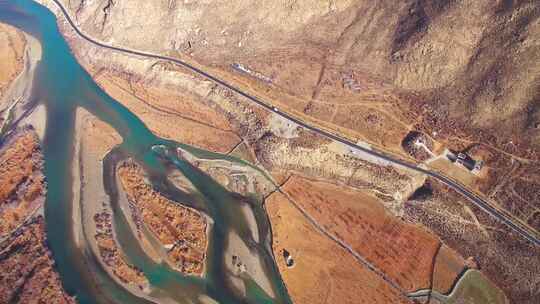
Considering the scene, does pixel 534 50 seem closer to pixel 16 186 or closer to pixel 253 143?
pixel 253 143

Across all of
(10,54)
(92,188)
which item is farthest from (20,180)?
(10,54)

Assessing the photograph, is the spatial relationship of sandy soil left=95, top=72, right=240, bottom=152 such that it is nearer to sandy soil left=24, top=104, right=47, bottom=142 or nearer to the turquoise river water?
the turquoise river water

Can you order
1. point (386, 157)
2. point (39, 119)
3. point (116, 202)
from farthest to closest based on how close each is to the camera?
point (39, 119) < point (116, 202) < point (386, 157)

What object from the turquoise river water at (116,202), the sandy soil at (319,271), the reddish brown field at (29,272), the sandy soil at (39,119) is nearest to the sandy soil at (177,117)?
the turquoise river water at (116,202)

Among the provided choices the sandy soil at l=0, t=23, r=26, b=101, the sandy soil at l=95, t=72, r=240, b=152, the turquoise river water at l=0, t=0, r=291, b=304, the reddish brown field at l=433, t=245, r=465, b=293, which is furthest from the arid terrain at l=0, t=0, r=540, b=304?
the sandy soil at l=0, t=23, r=26, b=101

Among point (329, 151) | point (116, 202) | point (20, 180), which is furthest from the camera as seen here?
point (20, 180)

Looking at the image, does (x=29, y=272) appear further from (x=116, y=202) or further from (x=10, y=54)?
(x=10, y=54)
